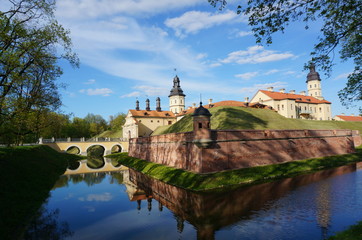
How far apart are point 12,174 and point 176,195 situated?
35.9ft

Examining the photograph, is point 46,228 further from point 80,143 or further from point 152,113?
point 152,113

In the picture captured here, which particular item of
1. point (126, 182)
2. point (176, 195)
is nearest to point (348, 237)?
point (176, 195)

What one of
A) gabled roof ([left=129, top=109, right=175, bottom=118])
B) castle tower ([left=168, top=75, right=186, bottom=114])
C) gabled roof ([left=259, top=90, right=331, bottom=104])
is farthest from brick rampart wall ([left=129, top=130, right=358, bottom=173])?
castle tower ([left=168, top=75, right=186, bottom=114])

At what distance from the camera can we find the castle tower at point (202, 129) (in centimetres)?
1894

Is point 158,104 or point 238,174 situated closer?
point 238,174

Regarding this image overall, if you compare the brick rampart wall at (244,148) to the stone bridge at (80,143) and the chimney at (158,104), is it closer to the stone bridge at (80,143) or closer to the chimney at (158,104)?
the stone bridge at (80,143)

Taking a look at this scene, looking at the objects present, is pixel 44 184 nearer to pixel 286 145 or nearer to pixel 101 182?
pixel 101 182

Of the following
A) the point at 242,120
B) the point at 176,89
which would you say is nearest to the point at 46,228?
the point at 242,120

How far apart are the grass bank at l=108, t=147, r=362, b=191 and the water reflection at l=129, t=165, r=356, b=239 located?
3.44ft

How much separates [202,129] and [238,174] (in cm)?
473

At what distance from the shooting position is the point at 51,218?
43.1ft

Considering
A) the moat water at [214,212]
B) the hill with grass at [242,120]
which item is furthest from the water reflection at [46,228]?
the hill with grass at [242,120]

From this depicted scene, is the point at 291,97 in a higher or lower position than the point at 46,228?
higher

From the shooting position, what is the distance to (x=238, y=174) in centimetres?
1927
